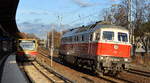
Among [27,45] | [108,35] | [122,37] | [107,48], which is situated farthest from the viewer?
[27,45]

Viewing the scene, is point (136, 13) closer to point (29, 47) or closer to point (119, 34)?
point (29, 47)

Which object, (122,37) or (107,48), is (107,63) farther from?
(122,37)

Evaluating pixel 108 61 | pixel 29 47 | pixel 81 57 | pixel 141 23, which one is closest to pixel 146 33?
pixel 141 23

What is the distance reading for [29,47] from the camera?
31.9 meters

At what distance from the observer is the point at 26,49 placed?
104 ft

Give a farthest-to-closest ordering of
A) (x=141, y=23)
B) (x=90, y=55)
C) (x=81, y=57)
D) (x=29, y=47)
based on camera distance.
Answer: (x=141, y=23)
(x=29, y=47)
(x=81, y=57)
(x=90, y=55)

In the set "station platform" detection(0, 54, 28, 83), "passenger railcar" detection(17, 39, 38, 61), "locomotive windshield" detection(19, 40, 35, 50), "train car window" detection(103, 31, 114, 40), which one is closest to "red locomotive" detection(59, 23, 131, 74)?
"train car window" detection(103, 31, 114, 40)

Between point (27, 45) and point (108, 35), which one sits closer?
point (108, 35)

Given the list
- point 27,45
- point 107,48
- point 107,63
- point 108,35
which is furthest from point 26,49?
point 107,63

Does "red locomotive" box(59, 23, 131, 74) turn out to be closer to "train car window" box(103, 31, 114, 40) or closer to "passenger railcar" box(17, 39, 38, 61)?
"train car window" box(103, 31, 114, 40)

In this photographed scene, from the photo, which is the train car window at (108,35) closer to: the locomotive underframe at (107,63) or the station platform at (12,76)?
the locomotive underframe at (107,63)

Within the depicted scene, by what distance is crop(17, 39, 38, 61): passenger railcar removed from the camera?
3142 centimetres

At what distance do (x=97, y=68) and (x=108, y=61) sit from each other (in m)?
0.89

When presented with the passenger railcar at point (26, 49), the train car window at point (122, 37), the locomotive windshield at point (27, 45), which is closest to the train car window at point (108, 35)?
the train car window at point (122, 37)
